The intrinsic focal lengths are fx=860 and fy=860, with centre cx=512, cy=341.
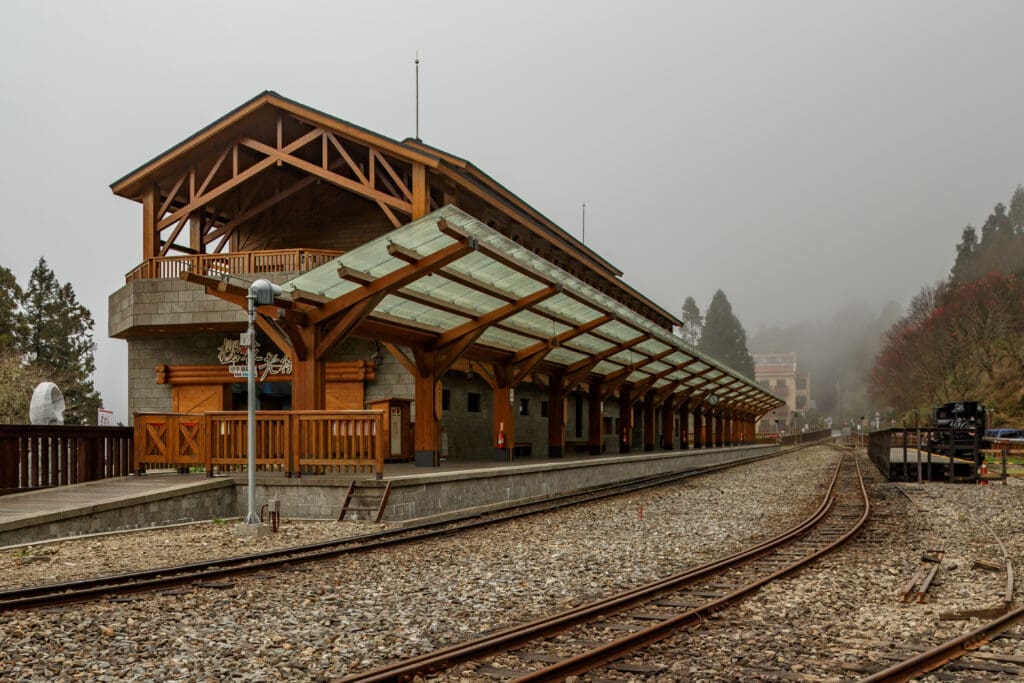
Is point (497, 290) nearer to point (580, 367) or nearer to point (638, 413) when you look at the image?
point (580, 367)

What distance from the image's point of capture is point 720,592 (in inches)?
331

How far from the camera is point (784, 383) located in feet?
547

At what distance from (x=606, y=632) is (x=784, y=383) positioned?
552 feet

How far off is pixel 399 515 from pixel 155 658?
26.2 ft

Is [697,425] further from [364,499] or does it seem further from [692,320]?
[692,320]

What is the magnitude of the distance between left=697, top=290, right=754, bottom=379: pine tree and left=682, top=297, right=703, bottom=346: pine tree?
1272cm

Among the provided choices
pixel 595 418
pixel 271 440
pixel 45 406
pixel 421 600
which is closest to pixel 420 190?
pixel 271 440

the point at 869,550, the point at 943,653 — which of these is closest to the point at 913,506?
the point at 869,550

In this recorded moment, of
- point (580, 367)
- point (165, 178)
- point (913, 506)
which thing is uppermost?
point (165, 178)

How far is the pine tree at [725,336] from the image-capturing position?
426ft

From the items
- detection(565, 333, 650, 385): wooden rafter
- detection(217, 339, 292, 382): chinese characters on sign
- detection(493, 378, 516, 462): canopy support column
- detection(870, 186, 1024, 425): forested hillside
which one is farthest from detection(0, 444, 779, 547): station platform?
detection(870, 186, 1024, 425): forested hillside

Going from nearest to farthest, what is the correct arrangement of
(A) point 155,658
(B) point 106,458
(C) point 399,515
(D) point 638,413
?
(A) point 155,658
(C) point 399,515
(B) point 106,458
(D) point 638,413

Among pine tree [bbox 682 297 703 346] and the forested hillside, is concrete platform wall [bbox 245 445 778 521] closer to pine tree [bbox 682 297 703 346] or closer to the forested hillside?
the forested hillside

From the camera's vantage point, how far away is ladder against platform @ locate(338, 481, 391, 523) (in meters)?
13.7
